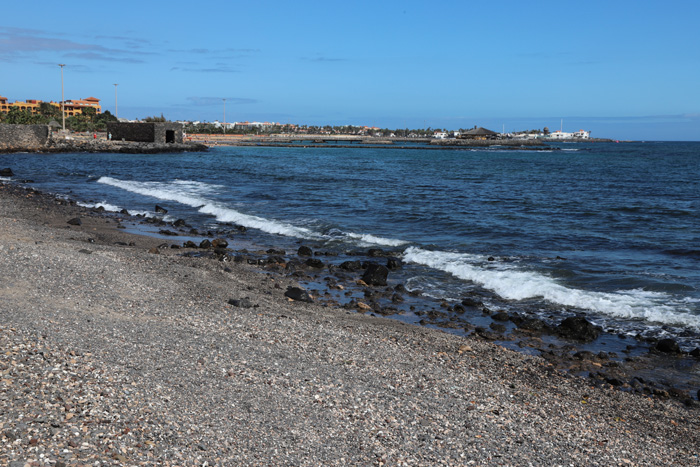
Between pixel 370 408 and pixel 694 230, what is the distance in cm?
2102

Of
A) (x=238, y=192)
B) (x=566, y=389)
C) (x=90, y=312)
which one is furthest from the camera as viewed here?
(x=238, y=192)

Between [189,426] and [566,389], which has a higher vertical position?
[189,426]

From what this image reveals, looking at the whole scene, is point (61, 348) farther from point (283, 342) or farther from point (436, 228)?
point (436, 228)

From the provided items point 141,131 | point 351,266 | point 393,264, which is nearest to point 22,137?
point 141,131

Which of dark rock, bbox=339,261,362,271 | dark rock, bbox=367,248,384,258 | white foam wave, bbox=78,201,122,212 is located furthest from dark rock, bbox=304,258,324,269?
white foam wave, bbox=78,201,122,212

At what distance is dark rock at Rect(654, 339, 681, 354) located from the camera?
9.98 meters

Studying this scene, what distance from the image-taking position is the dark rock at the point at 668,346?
998 cm

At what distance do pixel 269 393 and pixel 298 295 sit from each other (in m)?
5.40

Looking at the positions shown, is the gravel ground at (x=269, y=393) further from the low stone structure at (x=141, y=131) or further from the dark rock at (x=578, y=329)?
the low stone structure at (x=141, y=131)

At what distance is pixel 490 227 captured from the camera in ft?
74.9

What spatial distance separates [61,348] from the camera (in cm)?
687

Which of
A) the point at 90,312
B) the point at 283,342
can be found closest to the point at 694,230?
the point at 283,342

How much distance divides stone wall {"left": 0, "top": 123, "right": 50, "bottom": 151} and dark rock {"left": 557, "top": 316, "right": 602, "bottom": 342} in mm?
68925

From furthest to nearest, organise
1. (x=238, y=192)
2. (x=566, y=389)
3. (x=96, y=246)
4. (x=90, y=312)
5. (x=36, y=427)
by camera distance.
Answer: (x=238, y=192), (x=96, y=246), (x=90, y=312), (x=566, y=389), (x=36, y=427)
